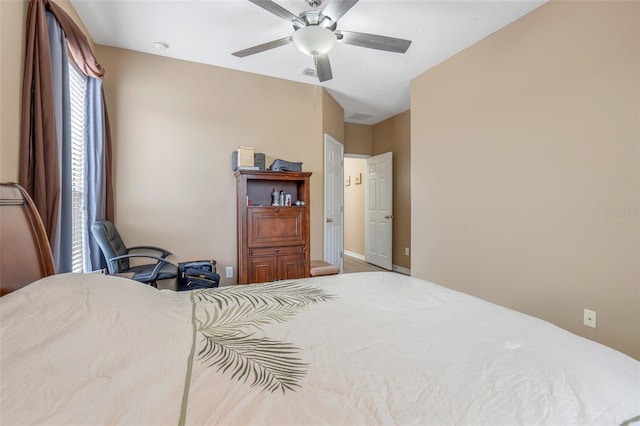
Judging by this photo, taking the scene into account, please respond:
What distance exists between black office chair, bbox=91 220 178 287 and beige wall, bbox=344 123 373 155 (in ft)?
12.8

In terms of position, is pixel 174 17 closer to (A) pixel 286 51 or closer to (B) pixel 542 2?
(A) pixel 286 51

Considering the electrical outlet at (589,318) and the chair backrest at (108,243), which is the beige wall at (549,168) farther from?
the chair backrest at (108,243)

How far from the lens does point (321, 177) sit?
4.07 meters

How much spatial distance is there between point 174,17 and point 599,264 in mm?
3981

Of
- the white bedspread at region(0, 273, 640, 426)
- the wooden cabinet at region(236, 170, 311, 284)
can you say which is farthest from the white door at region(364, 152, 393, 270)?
the white bedspread at region(0, 273, 640, 426)

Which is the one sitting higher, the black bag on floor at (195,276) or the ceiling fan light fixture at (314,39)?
the ceiling fan light fixture at (314,39)

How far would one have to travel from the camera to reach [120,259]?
269 centimetres

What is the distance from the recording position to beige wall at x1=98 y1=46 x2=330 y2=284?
10.3 feet

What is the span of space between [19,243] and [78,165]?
1569 millimetres

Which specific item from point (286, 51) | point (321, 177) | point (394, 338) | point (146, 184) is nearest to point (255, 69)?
point (286, 51)

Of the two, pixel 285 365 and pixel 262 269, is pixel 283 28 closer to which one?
pixel 262 269

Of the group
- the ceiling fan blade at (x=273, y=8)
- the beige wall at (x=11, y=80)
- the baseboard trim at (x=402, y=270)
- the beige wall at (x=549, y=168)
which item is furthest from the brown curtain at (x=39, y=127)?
the baseboard trim at (x=402, y=270)

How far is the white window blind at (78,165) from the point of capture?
98.9 inches

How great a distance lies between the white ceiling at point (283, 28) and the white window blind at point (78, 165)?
0.63 m
